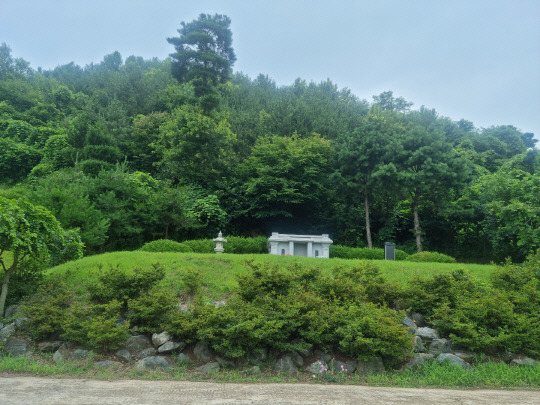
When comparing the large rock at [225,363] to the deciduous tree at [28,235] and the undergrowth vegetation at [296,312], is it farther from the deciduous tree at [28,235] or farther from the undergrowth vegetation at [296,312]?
the deciduous tree at [28,235]

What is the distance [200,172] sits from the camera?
25.9 meters

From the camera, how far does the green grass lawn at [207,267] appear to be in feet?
30.1

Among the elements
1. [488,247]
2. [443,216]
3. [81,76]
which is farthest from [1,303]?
[81,76]

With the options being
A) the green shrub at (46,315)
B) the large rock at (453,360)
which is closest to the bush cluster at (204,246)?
the green shrub at (46,315)

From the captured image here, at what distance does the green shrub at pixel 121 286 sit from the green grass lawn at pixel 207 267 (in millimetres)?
1027

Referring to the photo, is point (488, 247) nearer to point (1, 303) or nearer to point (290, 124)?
point (290, 124)

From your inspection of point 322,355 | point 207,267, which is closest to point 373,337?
point 322,355

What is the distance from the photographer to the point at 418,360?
6809mm

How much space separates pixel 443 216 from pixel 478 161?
1002 cm

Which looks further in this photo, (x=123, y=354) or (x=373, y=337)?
(x=123, y=354)

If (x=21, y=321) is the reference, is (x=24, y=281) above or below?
above

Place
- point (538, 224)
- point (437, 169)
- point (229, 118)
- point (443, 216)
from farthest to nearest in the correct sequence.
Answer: point (229, 118) → point (443, 216) → point (437, 169) → point (538, 224)

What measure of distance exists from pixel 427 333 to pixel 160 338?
211 inches

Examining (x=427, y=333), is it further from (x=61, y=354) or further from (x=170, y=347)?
(x=61, y=354)
